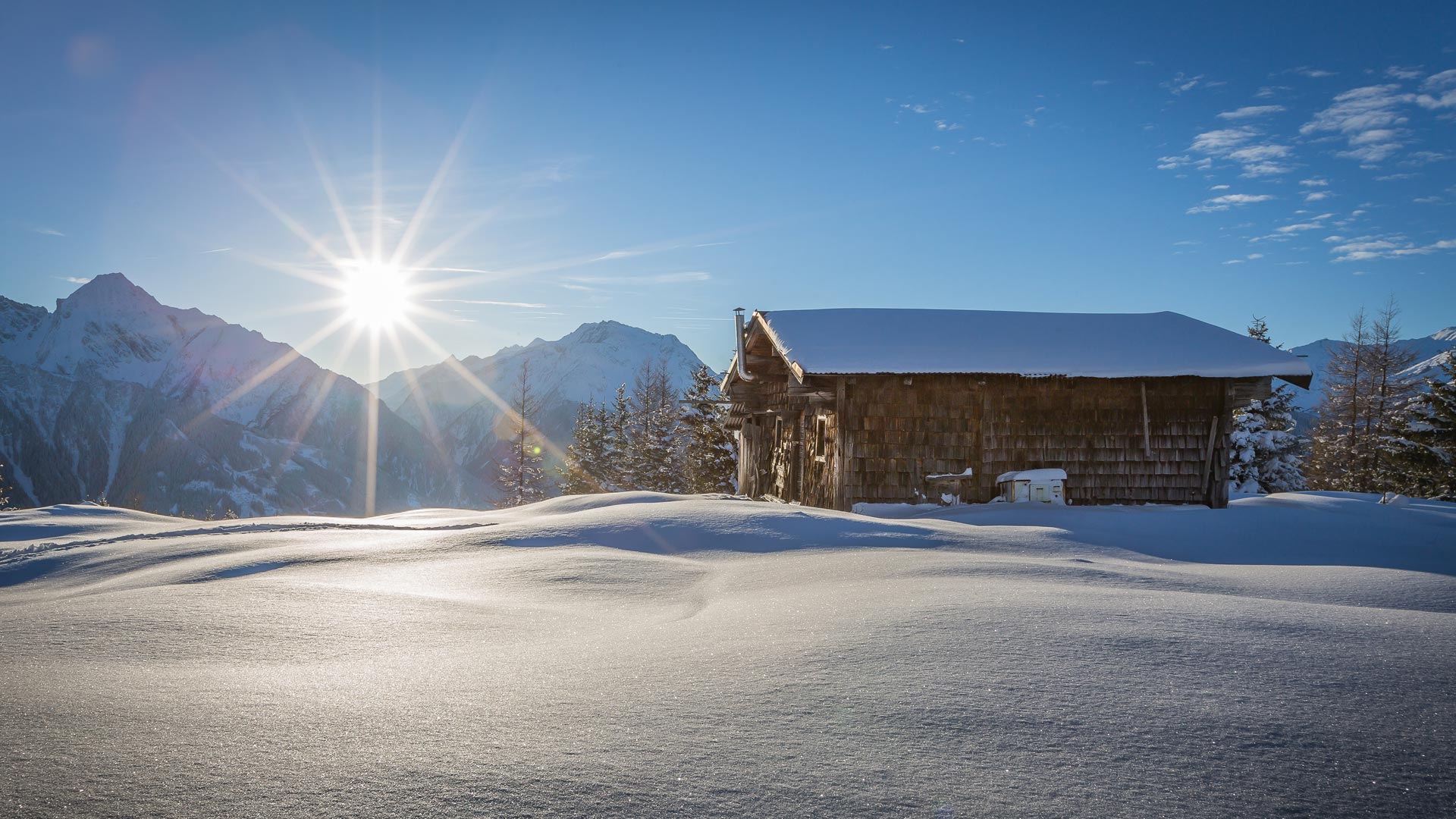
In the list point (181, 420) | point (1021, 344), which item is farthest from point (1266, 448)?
point (181, 420)

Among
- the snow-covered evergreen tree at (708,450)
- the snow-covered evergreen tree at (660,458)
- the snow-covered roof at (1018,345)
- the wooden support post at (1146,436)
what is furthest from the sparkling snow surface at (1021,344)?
the snow-covered evergreen tree at (660,458)

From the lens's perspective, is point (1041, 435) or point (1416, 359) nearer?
point (1041, 435)

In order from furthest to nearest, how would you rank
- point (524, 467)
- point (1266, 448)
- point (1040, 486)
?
point (524, 467) → point (1266, 448) → point (1040, 486)

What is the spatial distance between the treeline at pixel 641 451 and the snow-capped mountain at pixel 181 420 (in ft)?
276

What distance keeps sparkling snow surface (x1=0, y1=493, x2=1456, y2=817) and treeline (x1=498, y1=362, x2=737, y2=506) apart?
22388 mm

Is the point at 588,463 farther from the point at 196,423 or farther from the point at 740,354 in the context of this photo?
the point at 196,423

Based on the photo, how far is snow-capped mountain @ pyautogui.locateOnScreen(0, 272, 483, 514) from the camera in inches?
4176

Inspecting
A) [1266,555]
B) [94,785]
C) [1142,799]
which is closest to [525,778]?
[94,785]

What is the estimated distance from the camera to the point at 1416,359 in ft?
93.9

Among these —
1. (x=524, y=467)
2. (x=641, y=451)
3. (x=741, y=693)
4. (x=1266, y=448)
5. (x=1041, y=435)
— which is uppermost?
(x=1041, y=435)

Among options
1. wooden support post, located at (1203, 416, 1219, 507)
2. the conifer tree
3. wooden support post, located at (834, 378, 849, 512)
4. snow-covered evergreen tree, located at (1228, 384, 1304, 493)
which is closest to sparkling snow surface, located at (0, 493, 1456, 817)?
wooden support post, located at (834, 378, 849, 512)

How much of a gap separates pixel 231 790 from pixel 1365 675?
3839 mm

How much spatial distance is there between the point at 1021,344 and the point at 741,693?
1386 cm

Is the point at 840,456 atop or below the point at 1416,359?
below
